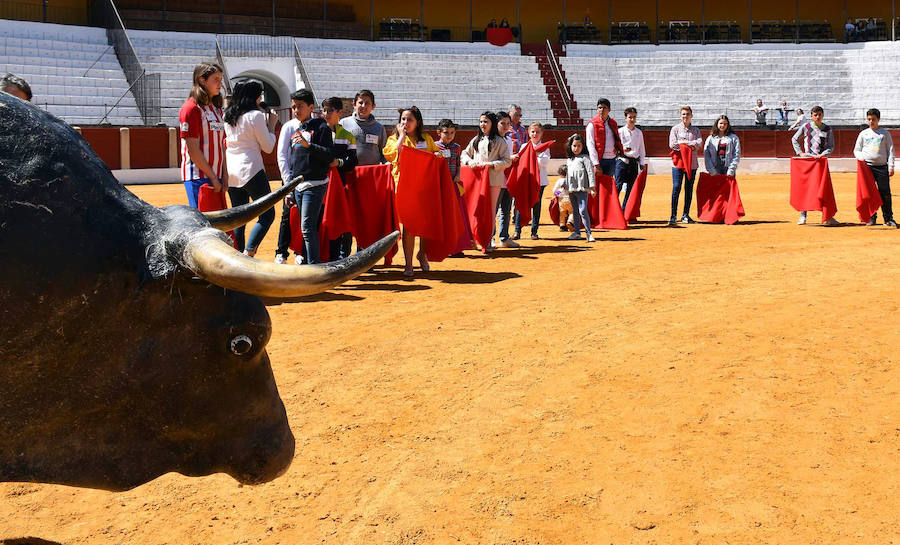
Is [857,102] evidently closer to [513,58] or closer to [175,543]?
[513,58]

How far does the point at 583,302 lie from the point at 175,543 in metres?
4.28

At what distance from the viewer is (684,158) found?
12.6 m

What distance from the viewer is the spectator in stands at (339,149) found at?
745 cm

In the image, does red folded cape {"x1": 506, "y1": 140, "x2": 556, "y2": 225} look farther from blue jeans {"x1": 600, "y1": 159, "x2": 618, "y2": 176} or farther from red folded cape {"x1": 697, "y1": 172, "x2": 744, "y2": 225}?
red folded cape {"x1": 697, "y1": 172, "x2": 744, "y2": 225}

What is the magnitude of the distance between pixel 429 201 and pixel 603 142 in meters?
4.09

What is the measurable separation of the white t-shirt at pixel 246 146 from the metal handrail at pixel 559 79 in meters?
22.3

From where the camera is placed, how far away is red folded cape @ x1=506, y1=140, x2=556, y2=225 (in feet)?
34.9

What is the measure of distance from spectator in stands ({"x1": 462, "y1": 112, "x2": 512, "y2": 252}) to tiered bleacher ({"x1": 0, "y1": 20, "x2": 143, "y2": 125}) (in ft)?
47.5

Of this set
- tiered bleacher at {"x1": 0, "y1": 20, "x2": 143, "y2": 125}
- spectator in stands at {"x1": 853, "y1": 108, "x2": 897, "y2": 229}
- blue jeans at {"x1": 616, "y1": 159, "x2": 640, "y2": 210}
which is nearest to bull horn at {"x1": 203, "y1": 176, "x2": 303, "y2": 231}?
blue jeans at {"x1": 616, "y1": 159, "x2": 640, "y2": 210}

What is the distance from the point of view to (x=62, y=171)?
→ 2.16 m

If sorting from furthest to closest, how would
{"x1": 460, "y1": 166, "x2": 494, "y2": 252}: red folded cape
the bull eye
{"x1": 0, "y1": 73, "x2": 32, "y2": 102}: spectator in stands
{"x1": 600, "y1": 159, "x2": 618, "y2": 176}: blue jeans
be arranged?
{"x1": 600, "y1": 159, "x2": 618, "y2": 176}: blue jeans < {"x1": 460, "y1": 166, "x2": 494, "y2": 252}: red folded cape < {"x1": 0, "y1": 73, "x2": 32, "y2": 102}: spectator in stands < the bull eye

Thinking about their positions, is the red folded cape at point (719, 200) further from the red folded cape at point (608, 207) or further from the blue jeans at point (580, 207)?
the blue jeans at point (580, 207)

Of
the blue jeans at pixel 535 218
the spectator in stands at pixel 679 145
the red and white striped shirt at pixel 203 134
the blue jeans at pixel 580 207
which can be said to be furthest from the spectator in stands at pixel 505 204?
the red and white striped shirt at pixel 203 134

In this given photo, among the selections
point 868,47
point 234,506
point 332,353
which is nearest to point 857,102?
point 868,47
